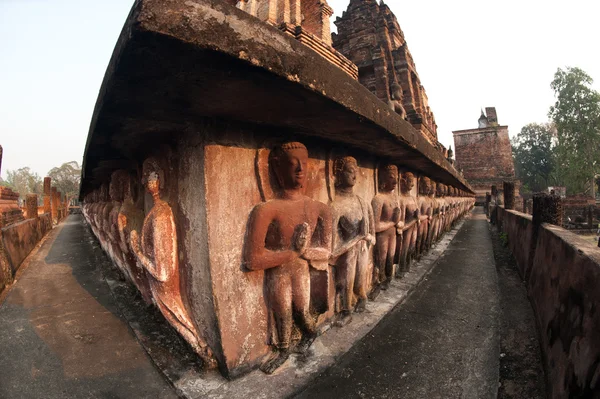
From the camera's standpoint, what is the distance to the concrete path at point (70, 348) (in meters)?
1.88

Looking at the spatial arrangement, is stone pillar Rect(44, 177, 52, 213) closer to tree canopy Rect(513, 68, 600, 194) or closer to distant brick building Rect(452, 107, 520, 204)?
distant brick building Rect(452, 107, 520, 204)

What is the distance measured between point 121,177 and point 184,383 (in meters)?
2.75

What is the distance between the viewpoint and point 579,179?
31.8 m

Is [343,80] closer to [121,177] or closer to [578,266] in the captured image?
[578,266]

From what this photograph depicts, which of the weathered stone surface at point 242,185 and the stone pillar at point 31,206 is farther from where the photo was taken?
the stone pillar at point 31,206

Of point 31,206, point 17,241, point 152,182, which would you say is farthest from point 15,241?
point 152,182

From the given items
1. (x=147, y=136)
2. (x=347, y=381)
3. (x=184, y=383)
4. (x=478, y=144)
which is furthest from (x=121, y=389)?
(x=478, y=144)

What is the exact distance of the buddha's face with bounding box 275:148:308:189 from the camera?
2119 mm

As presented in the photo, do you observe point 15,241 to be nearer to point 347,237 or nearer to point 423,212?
point 347,237

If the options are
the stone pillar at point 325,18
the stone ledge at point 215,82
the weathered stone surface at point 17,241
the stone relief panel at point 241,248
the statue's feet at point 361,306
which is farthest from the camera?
the stone pillar at point 325,18

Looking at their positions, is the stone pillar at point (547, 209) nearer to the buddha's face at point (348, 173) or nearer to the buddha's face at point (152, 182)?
the buddha's face at point (348, 173)

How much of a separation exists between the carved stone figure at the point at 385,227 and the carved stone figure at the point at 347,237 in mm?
544

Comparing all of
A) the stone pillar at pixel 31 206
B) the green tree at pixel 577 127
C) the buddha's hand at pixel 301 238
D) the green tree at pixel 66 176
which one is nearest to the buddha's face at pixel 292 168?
the buddha's hand at pixel 301 238

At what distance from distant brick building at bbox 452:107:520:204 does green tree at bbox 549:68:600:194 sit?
22.5 ft
